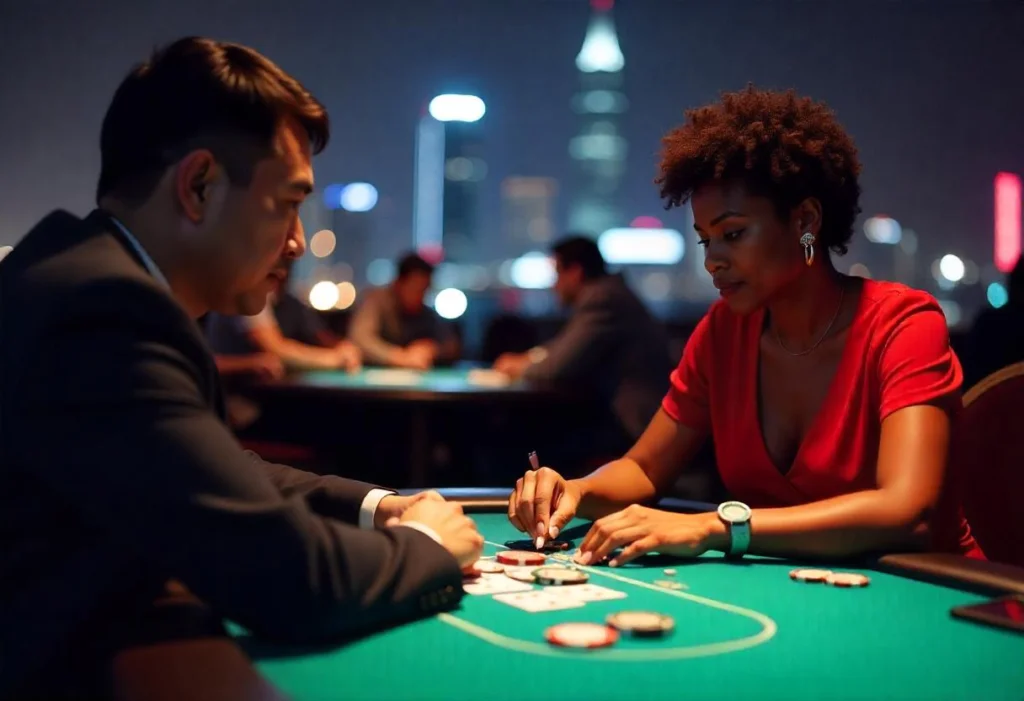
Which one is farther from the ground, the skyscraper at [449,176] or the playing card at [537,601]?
the skyscraper at [449,176]

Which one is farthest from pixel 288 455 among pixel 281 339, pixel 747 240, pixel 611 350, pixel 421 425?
pixel 747 240

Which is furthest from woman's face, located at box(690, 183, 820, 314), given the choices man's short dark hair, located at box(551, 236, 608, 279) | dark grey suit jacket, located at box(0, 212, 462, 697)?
man's short dark hair, located at box(551, 236, 608, 279)

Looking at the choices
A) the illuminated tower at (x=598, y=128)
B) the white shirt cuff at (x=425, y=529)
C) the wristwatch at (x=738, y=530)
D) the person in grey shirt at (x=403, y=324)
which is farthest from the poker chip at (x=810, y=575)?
the illuminated tower at (x=598, y=128)

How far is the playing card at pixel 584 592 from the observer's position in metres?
1.35

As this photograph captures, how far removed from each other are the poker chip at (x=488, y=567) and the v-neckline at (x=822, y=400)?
0.72 m

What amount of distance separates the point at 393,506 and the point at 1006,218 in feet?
26.7

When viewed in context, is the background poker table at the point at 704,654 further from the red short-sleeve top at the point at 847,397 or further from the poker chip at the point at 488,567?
the red short-sleeve top at the point at 847,397

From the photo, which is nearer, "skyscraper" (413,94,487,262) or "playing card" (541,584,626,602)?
"playing card" (541,584,626,602)

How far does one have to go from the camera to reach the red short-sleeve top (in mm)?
1819

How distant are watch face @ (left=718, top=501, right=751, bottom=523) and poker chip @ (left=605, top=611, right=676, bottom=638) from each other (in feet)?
1.42

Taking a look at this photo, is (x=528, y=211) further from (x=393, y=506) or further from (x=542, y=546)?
(x=393, y=506)

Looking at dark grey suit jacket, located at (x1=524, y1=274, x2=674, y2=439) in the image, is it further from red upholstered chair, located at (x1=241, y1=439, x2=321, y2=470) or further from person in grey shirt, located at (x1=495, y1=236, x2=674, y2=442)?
red upholstered chair, located at (x1=241, y1=439, x2=321, y2=470)

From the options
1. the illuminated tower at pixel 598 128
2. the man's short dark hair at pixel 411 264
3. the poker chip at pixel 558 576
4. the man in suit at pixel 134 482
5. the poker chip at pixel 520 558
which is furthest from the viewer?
the illuminated tower at pixel 598 128

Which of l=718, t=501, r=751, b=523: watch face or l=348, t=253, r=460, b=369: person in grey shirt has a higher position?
l=348, t=253, r=460, b=369: person in grey shirt
